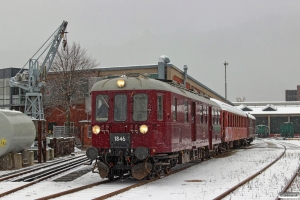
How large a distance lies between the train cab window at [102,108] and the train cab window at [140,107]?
2.90 feet

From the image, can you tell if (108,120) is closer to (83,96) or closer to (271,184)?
(271,184)

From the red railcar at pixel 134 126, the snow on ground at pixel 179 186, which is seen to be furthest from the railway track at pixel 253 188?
the red railcar at pixel 134 126

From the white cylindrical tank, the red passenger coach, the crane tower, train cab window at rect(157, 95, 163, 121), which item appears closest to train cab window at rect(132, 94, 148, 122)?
train cab window at rect(157, 95, 163, 121)

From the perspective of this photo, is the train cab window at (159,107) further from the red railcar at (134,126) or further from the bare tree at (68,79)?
the bare tree at (68,79)

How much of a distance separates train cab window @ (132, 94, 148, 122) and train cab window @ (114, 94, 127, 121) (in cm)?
29

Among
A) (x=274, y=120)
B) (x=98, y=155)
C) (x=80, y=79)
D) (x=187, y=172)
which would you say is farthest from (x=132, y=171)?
(x=274, y=120)

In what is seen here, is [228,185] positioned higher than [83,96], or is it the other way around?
[83,96]

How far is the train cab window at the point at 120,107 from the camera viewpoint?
14.2 metres

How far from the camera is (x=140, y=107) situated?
46.3 feet

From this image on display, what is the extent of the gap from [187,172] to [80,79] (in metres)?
29.3

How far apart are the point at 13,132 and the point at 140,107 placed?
6.76m

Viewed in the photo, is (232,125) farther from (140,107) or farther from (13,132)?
(140,107)

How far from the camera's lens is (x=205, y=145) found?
2050cm

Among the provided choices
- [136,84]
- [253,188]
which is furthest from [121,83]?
[253,188]
